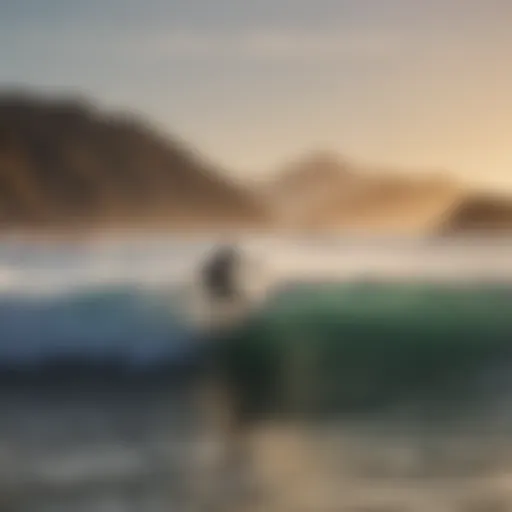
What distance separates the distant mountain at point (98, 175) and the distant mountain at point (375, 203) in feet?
0.21

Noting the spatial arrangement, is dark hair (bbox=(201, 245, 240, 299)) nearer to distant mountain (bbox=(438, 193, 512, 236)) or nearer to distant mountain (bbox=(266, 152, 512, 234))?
distant mountain (bbox=(266, 152, 512, 234))

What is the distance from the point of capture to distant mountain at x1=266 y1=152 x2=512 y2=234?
1242mm

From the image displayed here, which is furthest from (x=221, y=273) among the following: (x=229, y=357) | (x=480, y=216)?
(x=480, y=216)

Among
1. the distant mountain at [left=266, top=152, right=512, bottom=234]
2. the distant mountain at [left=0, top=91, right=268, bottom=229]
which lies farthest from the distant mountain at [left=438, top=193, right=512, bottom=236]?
the distant mountain at [left=0, top=91, right=268, bottom=229]

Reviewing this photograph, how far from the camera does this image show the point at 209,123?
49.3 inches

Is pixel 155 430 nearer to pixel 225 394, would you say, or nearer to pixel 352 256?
pixel 225 394

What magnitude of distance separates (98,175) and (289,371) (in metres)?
0.43

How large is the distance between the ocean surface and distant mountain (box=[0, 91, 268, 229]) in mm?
43

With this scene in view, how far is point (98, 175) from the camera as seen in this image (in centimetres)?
124

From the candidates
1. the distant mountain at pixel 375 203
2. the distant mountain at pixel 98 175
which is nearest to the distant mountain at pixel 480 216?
the distant mountain at pixel 375 203

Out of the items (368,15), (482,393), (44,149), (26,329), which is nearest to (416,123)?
(368,15)

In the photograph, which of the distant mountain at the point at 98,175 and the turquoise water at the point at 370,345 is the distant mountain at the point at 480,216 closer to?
the turquoise water at the point at 370,345

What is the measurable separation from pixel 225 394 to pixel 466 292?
409mm

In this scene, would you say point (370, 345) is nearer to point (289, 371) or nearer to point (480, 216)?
point (289, 371)
